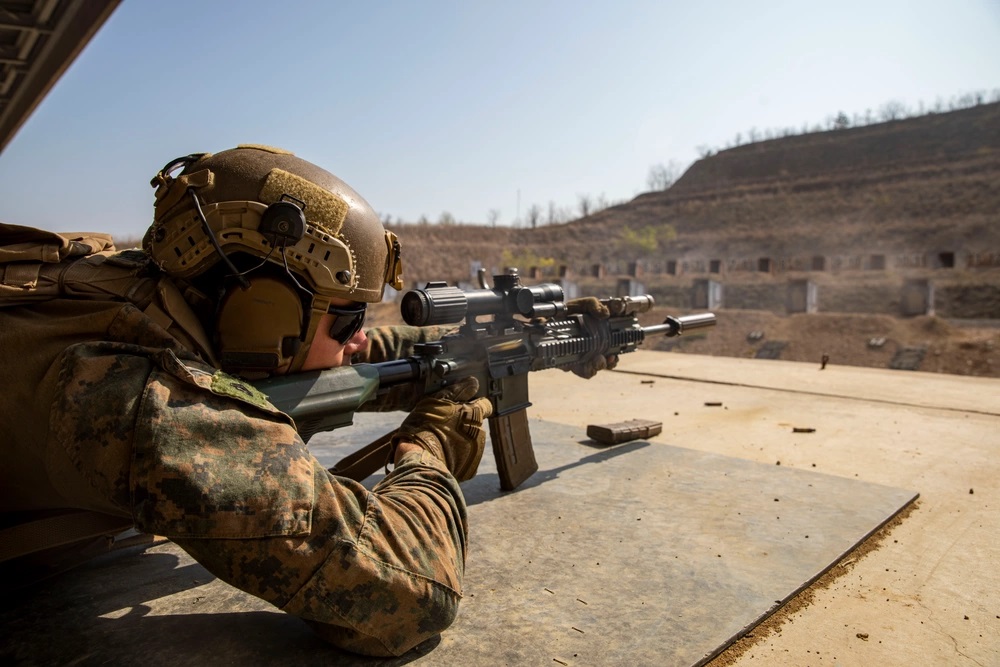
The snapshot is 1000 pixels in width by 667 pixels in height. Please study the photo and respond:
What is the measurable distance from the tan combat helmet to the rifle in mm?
217

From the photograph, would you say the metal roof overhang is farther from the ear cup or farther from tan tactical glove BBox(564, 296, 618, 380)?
the ear cup

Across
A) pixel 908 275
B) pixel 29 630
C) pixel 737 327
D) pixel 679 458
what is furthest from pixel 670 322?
pixel 908 275

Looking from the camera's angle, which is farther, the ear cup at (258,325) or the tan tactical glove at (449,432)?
the tan tactical glove at (449,432)

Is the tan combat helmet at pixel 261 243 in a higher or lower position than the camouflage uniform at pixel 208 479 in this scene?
higher

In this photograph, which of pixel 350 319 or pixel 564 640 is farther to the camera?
pixel 350 319

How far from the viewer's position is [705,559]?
260 centimetres

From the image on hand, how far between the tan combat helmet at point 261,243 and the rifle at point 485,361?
0.71ft

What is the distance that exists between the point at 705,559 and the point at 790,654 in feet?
1.99

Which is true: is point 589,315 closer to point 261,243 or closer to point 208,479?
point 261,243

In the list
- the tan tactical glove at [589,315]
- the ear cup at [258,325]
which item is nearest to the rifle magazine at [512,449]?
the tan tactical glove at [589,315]

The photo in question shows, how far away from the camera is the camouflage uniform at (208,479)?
1.48 metres

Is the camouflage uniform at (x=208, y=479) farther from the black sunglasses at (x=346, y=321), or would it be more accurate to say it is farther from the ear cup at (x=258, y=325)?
the black sunglasses at (x=346, y=321)

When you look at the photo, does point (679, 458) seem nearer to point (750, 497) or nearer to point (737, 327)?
point (750, 497)

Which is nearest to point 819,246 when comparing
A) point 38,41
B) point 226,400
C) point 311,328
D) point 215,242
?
point 38,41
